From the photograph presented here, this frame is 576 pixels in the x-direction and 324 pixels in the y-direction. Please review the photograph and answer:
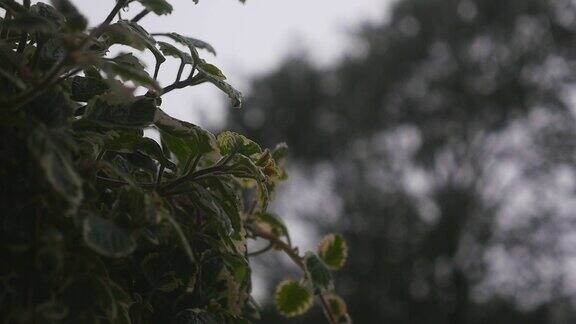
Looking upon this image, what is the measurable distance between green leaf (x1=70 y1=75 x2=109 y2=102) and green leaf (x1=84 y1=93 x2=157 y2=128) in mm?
79

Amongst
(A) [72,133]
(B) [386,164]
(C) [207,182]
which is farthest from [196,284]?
(B) [386,164]

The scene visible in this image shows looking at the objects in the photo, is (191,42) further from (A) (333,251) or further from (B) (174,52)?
(A) (333,251)

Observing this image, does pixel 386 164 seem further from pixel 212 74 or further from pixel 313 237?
pixel 212 74

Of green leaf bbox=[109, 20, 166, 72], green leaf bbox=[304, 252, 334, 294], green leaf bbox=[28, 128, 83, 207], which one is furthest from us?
green leaf bbox=[304, 252, 334, 294]

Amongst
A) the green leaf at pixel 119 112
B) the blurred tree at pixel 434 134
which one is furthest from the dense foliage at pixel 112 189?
the blurred tree at pixel 434 134

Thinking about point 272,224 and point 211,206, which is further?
point 272,224

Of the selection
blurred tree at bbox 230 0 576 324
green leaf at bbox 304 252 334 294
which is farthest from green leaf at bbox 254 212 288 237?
blurred tree at bbox 230 0 576 324

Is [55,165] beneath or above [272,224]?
beneath

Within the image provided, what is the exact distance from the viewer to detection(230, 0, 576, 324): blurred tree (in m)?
10.8

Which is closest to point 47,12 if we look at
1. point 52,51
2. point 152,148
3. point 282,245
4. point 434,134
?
point 52,51

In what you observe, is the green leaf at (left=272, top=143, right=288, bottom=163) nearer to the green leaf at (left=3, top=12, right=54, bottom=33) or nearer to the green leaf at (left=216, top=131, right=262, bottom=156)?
the green leaf at (left=216, top=131, right=262, bottom=156)

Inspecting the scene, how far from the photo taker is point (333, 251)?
102 centimetres

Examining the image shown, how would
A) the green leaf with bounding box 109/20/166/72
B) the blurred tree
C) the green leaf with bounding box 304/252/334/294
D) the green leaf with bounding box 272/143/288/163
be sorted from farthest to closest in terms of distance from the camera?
the blurred tree → the green leaf with bounding box 272/143/288/163 → the green leaf with bounding box 304/252/334/294 → the green leaf with bounding box 109/20/166/72

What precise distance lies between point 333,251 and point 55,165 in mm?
574
